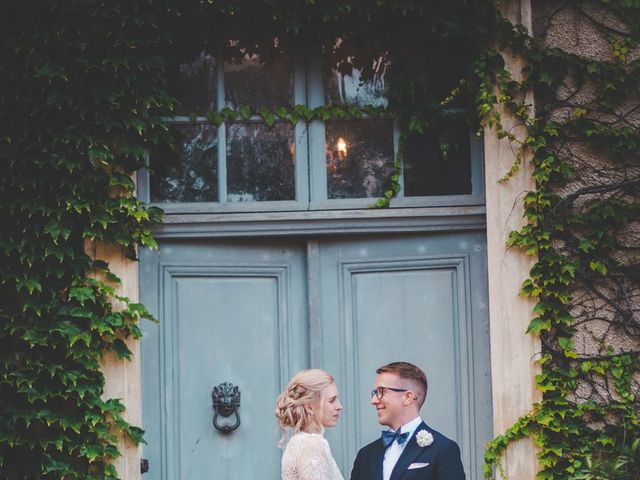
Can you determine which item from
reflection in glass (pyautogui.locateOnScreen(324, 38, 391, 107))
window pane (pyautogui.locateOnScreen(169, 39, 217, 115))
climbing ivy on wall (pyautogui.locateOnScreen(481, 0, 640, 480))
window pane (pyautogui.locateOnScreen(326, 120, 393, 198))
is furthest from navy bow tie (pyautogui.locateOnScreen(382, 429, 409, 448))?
window pane (pyautogui.locateOnScreen(169, 39, 217, 115))

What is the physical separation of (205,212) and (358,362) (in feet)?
4.13

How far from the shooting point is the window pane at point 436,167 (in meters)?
6.22

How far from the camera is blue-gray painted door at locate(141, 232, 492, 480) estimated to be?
609 centimetres

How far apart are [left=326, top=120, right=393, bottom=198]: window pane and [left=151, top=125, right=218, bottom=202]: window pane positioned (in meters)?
0.70

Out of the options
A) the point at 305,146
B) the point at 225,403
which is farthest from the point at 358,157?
the point at 225,403

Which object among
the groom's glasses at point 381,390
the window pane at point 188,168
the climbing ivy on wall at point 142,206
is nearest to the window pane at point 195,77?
the window pane at point 188,168

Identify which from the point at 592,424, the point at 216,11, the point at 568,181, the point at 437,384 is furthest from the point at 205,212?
the point at 592,424

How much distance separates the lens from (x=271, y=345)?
6.21m

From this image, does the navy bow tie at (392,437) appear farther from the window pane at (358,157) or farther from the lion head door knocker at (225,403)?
the window pane at (358,157)

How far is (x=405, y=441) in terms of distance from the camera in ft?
16.2

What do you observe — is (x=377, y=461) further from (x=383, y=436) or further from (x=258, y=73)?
(x=258, y=73)

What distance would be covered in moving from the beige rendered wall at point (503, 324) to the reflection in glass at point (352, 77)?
747 millimetres

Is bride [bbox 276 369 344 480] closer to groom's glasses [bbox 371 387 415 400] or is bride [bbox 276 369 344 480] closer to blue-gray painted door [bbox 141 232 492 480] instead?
groom's glasses [bbox 371 387 415 400]

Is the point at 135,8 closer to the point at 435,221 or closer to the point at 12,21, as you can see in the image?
the point at 12,21
